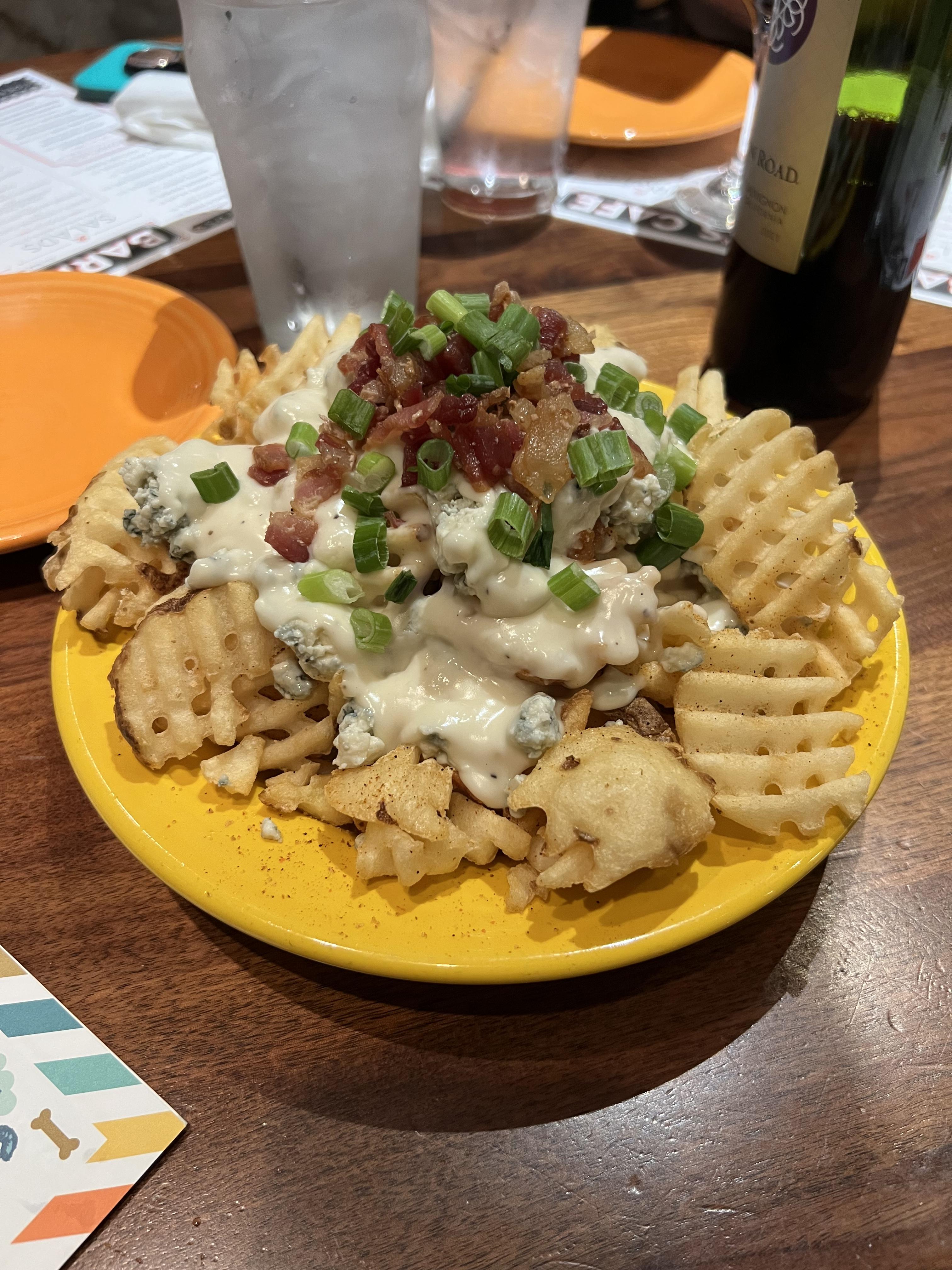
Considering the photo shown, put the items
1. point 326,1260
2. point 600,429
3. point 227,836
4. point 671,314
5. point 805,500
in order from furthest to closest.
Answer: point 671,314 < point 805,500 < point 600,429 < point 227,836 < point 326,1260

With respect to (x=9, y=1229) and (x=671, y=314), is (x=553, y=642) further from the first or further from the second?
(x=671, y=314)

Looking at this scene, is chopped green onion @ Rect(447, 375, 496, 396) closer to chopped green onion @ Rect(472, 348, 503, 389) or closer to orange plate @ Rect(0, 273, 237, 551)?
chopped green onion @ Rect(472, 348, 503, 389)

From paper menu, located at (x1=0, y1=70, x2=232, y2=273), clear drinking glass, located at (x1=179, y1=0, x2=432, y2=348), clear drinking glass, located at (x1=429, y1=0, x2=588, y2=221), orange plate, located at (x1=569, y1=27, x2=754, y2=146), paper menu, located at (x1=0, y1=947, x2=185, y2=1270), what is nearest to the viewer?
paper menu, located at (x1=0, y1=947, x2=185, y2=1270)

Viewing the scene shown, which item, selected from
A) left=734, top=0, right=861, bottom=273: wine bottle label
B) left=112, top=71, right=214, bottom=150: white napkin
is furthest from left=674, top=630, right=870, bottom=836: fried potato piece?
left=112, top=71, right=214, bottom=150: white napkin

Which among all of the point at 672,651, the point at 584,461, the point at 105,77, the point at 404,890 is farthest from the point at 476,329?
the point at 105,77

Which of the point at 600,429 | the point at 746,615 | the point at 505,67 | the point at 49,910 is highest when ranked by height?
the point at 505,67

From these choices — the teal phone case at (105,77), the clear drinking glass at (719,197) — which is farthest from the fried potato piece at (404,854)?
the teal phone case at (105,77)

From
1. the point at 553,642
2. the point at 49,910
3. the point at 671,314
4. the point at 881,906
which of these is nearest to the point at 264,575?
the point at 553,642

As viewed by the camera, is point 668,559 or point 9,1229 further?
point 668,559
